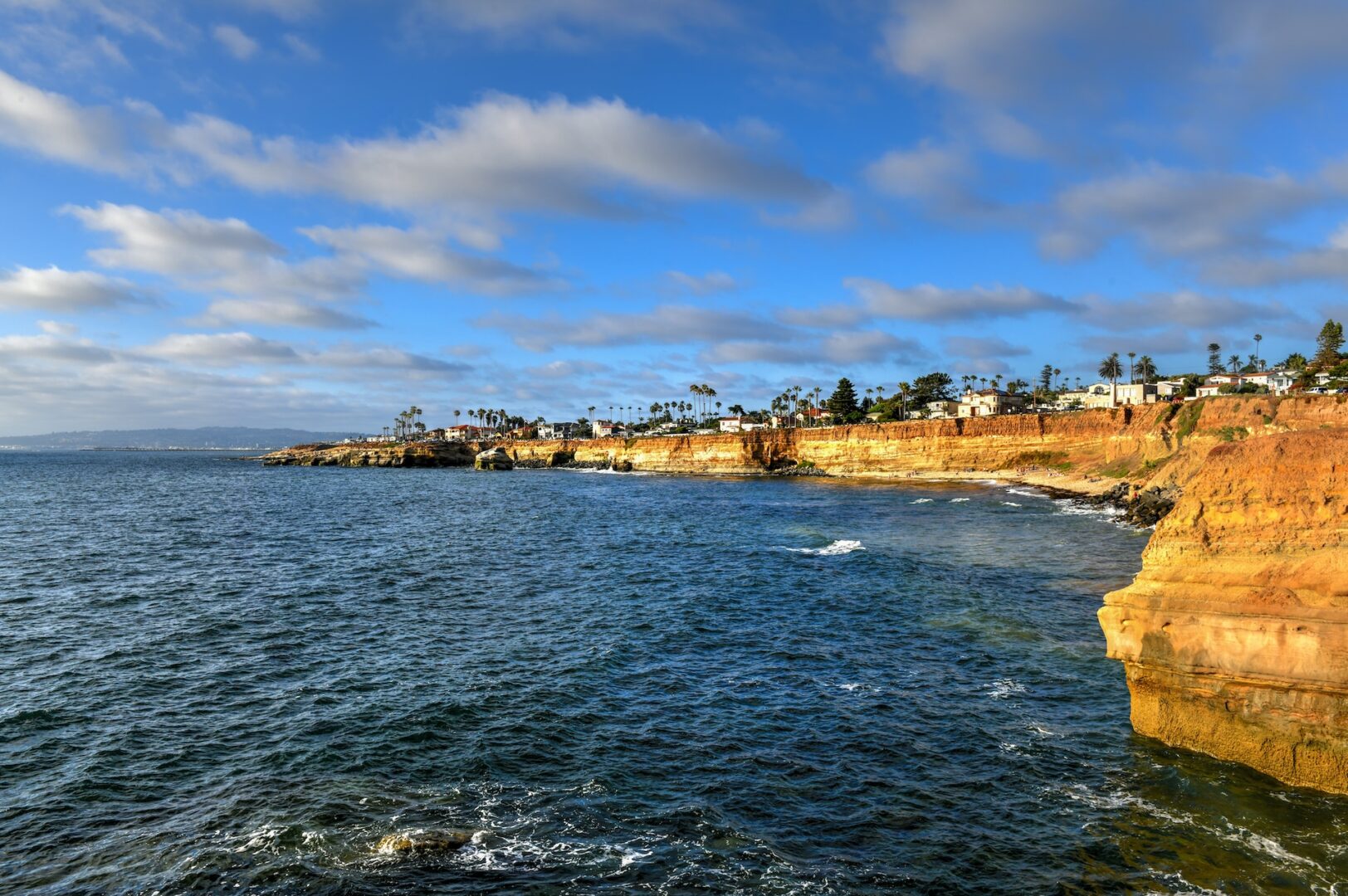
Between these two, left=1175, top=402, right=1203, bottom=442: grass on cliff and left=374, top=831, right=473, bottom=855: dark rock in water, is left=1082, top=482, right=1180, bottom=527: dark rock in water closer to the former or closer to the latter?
left=1175, top=402, right=1203, bottom=442: grass on cliff

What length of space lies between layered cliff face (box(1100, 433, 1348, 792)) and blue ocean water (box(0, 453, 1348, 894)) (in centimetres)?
85

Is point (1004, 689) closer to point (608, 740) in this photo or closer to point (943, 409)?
point (608, 740)

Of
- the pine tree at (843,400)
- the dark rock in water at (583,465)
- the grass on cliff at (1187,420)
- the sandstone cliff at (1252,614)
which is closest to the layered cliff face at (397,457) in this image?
the dark rock in water at (583,465)

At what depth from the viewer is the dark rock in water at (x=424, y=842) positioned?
1173 cm

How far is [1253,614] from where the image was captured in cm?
1273

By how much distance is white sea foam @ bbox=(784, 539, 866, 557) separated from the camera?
137 feet

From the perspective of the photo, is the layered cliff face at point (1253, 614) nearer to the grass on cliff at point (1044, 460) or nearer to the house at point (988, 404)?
the grass on cliff at point (1044, 460)

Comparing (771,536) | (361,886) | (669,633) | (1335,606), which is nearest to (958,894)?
(1335,606)

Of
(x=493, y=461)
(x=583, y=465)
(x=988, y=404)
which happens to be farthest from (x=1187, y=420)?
(x=493, y=461)

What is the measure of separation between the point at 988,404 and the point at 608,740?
508 ft

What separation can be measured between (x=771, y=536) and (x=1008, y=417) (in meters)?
66.8

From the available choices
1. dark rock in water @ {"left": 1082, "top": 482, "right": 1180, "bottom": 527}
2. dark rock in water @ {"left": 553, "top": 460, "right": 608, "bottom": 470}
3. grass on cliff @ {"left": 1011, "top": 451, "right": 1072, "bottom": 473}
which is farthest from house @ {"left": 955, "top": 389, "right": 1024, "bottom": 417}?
dark rock in water @ {"left": 1082, "top": 482, "right": 1180, "bottom": 527}

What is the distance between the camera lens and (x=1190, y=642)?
13.4m

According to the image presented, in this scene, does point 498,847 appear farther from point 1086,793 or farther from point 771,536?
point 771,536
